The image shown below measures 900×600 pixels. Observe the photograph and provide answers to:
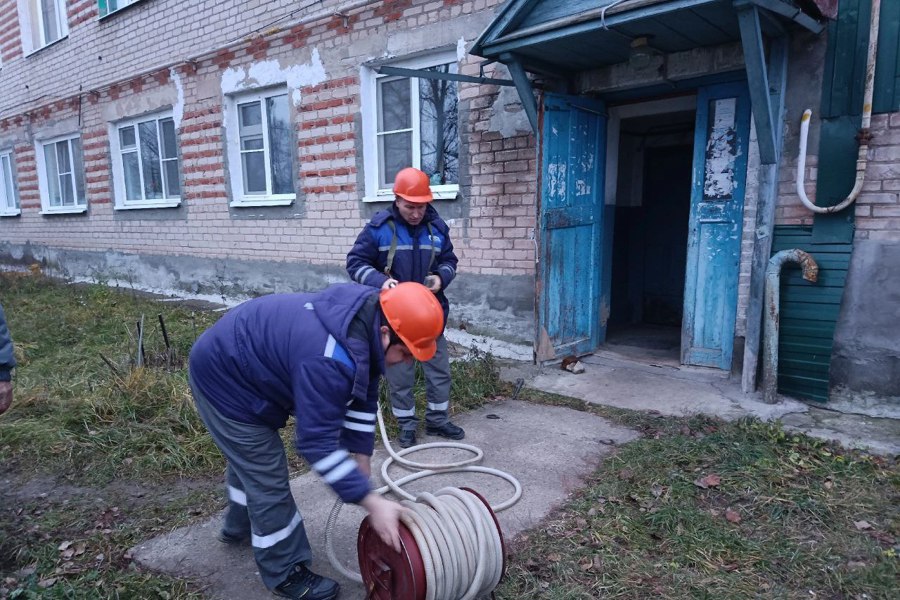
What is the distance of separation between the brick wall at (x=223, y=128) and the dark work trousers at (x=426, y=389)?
2.00 m

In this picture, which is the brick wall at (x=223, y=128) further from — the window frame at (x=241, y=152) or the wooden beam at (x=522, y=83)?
the wooden beam at (x=522, y=83)

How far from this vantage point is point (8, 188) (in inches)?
559

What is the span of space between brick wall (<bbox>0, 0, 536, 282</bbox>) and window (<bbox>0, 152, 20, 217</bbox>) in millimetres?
1197

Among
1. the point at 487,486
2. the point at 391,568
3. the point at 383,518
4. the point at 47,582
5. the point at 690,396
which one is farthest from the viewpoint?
the point at 690,396

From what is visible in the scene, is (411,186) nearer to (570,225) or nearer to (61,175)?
(570,225)

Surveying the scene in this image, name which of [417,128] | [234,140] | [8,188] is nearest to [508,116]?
[417,128]

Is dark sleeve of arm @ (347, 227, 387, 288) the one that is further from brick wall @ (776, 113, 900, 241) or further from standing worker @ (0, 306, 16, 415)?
brick wall @ (776, 113, 900, 241)

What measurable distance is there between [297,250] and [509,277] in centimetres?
331

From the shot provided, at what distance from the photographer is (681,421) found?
4.32 metres

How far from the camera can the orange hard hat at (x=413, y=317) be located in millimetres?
2096

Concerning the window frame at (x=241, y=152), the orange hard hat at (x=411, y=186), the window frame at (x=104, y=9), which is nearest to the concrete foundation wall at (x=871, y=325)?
the orange hard hat at (x=411, y=186)

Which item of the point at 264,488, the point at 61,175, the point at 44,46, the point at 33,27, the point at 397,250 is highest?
the point at 33,27

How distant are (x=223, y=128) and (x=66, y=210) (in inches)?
227

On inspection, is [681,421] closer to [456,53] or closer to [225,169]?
[456,53]
